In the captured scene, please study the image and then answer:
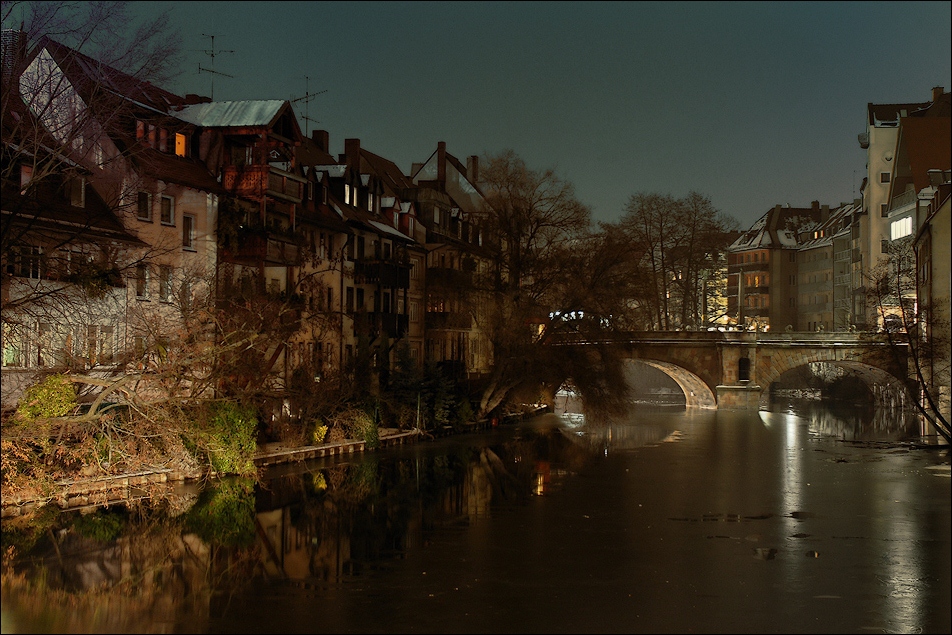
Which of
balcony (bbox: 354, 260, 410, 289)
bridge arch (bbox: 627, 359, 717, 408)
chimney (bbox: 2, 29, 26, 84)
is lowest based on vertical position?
bridge arch (bbox: 627, 359, 717, 408)

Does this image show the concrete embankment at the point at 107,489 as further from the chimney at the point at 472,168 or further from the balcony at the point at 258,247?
the chimney at the point at 472,168

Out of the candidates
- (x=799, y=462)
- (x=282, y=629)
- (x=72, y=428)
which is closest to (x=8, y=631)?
A: (x=282, y=629)

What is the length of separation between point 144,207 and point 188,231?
198 centimetres

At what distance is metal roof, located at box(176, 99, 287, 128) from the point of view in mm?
33844

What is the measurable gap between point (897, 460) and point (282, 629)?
2683cm

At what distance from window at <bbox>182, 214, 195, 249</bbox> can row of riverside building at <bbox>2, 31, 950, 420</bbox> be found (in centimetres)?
6

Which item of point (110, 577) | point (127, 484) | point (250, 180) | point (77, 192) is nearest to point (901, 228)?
point (250, 180)

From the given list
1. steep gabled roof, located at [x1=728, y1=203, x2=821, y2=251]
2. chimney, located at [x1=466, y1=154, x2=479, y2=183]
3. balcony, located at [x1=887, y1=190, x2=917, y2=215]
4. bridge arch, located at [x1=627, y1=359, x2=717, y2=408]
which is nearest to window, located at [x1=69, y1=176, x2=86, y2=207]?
chimney, located at [x1=466, y1=154, x2=479, y2=183]

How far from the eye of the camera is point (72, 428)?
Result: 2292 cm

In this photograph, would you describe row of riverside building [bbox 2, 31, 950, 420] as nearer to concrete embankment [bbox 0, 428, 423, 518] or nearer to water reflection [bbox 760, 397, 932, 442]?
concrete embankment [bbox 0, 428, 423, 518]

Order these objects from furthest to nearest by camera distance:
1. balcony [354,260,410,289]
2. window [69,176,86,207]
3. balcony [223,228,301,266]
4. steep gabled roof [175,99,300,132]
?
1. balcony [354,260,410,289]
2. steep gabled roof [175,99,300,132]
3. balcony [223,228,301,266]
4. window [69,176,86,207]

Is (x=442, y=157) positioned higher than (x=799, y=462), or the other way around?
(x=442, y=157)

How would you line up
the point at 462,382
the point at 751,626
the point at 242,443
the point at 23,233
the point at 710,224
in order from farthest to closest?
the point at 710,224 < the point at 462,382 < the point at 242,443 < the point at 23,233 < the point at 751,626

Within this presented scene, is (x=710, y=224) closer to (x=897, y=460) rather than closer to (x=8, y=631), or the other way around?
(x=897, y=460)
